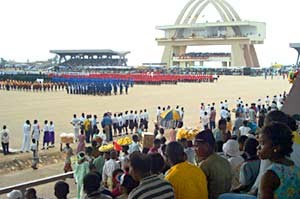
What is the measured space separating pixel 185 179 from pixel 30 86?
42514 millimetres

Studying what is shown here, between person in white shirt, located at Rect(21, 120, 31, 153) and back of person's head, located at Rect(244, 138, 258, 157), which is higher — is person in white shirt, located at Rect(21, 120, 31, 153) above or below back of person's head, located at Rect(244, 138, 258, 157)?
below

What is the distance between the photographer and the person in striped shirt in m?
4.18

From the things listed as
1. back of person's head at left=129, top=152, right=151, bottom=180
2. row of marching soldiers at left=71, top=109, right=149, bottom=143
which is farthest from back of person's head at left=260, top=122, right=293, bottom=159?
row of marching soldiers at left=71, top=109, right=149, bottom=143

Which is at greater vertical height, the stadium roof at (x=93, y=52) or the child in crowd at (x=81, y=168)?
the stadium roof at (x=93, y=52)

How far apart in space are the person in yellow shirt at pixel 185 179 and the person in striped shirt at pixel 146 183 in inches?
8.4

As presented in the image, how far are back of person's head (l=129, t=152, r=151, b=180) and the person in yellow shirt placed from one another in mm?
230

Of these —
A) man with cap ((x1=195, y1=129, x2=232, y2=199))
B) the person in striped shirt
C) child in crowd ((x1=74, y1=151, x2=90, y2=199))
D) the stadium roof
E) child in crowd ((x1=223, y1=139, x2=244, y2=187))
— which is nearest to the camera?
the person in striped shirt

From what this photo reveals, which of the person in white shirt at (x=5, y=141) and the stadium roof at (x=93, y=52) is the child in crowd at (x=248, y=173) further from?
the stadium roof at (x=93, y=52)

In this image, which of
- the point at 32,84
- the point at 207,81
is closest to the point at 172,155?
the point at 32,84

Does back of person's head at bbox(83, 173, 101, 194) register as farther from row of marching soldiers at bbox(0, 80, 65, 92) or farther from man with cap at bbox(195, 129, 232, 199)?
row of marching soldiers at bbox(0, 80, 65, 92)

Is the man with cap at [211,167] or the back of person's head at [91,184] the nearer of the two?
the back of person's head at [91,184]

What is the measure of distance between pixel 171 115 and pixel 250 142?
1324cm

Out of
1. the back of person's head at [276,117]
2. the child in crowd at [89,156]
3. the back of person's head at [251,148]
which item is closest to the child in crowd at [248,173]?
the back of person's head at [251,148]

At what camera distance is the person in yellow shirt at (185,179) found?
452cm
